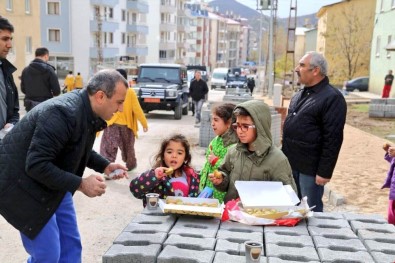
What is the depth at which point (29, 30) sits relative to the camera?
35656 mm

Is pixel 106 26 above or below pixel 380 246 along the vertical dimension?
above

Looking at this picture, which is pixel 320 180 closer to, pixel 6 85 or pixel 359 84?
pixel 6 85

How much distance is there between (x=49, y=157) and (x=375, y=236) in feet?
6.40

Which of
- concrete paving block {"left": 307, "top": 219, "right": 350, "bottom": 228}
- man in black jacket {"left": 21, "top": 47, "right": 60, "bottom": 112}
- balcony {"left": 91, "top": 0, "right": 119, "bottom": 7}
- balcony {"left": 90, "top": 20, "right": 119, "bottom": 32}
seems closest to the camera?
concrete paving block {"left": 307, "top": 219, "right": 350, "bottom": 228}

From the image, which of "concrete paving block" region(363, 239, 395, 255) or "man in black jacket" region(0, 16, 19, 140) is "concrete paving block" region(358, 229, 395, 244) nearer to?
"concrete paving block" region(363, 239, 395, 255)

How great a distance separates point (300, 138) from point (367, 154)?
715cm

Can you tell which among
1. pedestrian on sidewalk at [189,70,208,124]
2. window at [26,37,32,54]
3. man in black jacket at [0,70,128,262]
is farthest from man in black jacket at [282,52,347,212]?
window at [26,37,32,54]

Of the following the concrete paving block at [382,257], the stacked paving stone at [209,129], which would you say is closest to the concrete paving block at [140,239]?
the concrete paving block at [382,257]

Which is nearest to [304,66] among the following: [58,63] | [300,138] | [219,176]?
[300,138]

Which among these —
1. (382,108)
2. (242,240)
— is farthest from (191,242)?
(382,108)

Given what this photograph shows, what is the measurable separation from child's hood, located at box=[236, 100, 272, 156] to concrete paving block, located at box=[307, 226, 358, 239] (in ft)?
2.74

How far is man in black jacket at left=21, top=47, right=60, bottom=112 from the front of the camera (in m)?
8.81

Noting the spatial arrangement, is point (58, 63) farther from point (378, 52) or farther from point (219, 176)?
point (219, 176)

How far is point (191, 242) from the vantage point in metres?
2.57
